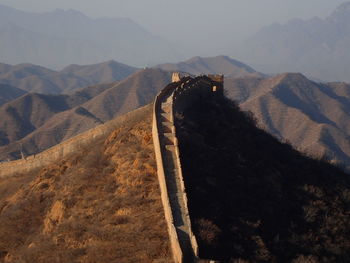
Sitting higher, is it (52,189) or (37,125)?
(52,189)

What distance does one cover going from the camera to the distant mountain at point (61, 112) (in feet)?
381

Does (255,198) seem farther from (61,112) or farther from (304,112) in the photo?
(304,112)

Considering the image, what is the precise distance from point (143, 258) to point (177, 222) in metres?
1.93

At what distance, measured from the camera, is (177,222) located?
1831 cm

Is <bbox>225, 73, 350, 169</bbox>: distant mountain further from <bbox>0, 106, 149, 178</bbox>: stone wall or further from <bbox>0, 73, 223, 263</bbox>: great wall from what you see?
<bbox>0, 106, 149, 178</bbox>: stone wall

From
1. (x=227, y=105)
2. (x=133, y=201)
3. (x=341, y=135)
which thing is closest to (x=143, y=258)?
(x=133, y=201)

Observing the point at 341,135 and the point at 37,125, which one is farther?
the point at 37,125

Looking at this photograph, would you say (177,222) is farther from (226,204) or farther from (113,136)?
(113,136)

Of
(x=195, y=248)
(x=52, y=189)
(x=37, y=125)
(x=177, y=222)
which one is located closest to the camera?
(x=195, y=248)

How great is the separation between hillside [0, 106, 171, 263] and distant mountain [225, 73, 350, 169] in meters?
76.1

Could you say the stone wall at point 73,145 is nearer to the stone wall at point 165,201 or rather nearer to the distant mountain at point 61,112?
the stone wall at point 165,201

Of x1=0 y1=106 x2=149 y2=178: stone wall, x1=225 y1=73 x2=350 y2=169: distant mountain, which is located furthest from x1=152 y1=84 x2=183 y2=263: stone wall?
x1=225 y1=73 x2=350 y2=169: distant mountain

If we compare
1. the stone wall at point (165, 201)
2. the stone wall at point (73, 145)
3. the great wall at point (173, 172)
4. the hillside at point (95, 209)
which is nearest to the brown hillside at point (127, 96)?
the stone wall at point (73, 145)

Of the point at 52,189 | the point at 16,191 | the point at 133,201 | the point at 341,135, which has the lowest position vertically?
the point at 341,135
